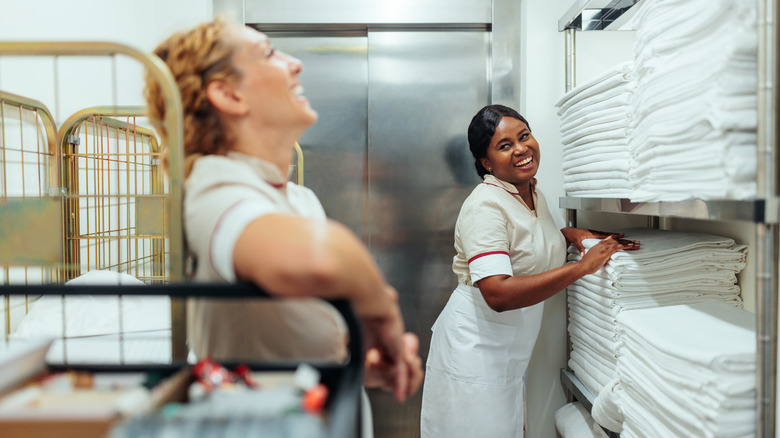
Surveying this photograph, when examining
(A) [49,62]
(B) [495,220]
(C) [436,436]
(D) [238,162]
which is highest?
(A) [49,62]

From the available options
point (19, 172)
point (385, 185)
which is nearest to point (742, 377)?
point (385, 185)

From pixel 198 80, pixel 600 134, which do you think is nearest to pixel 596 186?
pixel 600 134

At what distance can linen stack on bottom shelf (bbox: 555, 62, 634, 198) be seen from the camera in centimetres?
137

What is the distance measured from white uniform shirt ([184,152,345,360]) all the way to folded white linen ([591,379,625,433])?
A: 87cm

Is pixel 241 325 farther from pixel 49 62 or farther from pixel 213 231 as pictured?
pixel 49 62

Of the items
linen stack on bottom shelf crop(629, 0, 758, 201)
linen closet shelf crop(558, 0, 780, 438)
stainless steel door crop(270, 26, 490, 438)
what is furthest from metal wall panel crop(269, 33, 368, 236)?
linen closet shelf crop(558, 0, 780, 438)

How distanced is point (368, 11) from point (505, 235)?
3.71 ft

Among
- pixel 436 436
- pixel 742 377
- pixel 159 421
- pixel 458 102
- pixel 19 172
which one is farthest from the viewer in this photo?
pixel 458 102

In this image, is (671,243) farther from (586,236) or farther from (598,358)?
(598,358)

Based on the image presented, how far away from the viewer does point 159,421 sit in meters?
0.47

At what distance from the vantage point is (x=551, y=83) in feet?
6.60

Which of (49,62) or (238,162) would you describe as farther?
(49,62)

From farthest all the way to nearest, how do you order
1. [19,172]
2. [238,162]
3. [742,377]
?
[19,172], [742,377], [238,162]

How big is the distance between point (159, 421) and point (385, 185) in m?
1.79
